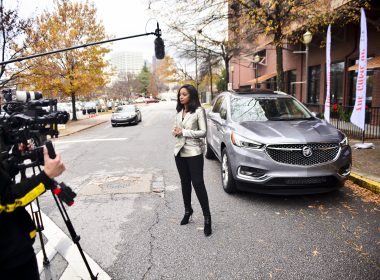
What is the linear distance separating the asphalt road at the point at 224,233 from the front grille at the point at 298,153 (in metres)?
0.69

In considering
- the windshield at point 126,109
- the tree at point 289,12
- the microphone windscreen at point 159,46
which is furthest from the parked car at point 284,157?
the windshield at point 126,109

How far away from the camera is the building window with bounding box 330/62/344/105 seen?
16.8 meters

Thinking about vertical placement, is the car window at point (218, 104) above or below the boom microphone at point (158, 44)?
below

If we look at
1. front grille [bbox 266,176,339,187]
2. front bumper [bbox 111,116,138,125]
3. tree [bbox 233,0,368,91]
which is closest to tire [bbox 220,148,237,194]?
front grille [bbox 266,176,339,187]

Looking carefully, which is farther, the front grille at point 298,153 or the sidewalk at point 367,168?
the sidewalk at point 367,168

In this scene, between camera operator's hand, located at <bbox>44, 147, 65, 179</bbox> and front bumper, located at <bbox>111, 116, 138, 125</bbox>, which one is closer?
camera operator's hand, located at <bbox>44, 147, 65, 179</bbox>

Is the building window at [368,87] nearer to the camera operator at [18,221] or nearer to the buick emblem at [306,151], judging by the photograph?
the buick emblem at [306,151]

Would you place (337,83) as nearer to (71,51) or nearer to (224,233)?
(224,233)

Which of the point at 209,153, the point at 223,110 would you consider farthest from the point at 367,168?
the point at 209,153

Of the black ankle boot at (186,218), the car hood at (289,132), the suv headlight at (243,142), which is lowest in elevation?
the black ankle boot at (186,218)

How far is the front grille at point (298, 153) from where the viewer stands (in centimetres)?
464

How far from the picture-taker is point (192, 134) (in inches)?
153

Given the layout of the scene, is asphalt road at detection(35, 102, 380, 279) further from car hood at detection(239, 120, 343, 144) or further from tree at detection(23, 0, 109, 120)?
tree at detection(23, 0, 109, 120)

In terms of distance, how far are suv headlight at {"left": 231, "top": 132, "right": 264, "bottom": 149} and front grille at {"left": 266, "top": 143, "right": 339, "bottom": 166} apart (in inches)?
6.9
